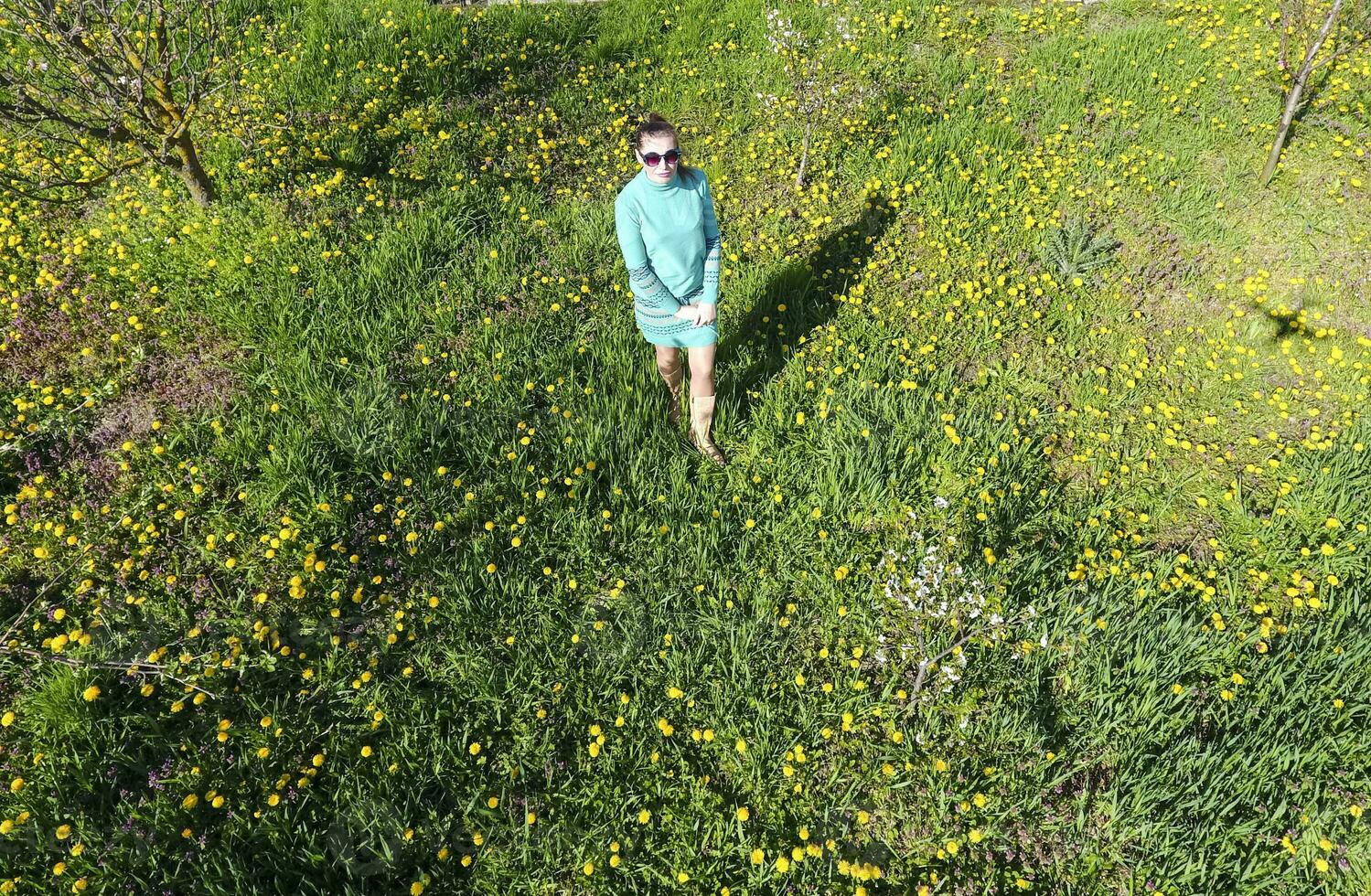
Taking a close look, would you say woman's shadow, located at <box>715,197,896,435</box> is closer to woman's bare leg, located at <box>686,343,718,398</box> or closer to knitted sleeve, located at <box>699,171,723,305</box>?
woman's bare leg, located at <box>686,343,718,398</box>

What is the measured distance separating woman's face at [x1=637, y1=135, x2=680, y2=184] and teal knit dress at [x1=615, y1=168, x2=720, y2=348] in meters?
0.05

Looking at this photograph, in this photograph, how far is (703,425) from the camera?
4039 millimetres

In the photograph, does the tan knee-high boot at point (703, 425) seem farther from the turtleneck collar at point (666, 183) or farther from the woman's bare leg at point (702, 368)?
the turtleneck collar at point (666, 183)

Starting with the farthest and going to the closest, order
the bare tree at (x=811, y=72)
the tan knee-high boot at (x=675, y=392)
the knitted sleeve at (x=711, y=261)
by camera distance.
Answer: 1. the bare tree at (x=811, y=72)
2. the tan knee-high boot at (x=675, y=392)
3. the knitted sleeve at (x=711, y=261)

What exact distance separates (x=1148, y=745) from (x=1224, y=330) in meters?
3.07

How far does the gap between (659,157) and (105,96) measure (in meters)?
4.05

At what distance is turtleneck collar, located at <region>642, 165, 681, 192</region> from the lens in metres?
3.17

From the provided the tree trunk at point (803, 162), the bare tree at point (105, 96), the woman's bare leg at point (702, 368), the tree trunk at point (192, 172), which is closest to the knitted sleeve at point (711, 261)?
A: the woman's bare leg at point (702, 368)

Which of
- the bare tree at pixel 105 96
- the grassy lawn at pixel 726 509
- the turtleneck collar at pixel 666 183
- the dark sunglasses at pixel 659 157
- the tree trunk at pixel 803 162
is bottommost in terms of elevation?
the grassy lawn at pixel 726 509

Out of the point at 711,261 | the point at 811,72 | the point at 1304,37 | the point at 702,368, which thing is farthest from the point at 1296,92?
the point at 702,368

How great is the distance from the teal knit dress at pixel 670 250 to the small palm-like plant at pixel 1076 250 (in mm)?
2957

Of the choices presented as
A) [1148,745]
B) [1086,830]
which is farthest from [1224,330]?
[1086,830]

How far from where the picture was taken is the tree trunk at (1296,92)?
456 cm

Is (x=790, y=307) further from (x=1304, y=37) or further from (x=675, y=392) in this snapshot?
(x=1304, y=37)
